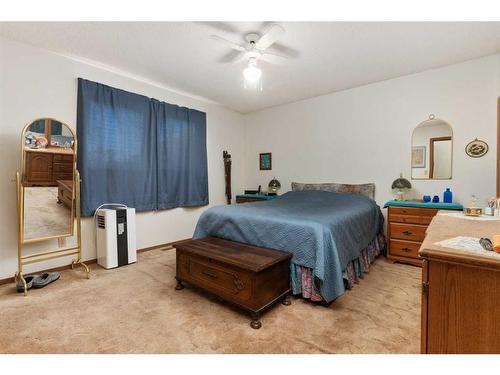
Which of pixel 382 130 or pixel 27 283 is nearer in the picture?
pixel 27 283

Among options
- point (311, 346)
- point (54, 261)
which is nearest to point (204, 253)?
point (311, 346)

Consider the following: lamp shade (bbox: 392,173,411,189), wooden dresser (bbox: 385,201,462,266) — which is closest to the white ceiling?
lamp shade (bbox: 392,173,411,189)

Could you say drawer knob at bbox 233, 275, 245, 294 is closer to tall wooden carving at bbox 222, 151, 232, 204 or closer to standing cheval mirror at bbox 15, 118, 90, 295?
standing cheval mirror at bbox 15, 118, 90, 295

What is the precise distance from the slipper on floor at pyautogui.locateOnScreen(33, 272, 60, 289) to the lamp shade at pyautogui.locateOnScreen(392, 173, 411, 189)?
412cm

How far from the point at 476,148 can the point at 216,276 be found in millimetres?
3244

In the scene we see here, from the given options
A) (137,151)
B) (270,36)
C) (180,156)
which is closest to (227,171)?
(180,156)

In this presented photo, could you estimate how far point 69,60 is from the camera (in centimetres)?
285

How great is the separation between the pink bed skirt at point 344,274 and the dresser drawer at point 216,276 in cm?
48

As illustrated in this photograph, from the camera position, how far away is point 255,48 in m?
2.40

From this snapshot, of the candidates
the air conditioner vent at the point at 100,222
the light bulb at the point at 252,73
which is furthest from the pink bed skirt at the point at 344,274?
the air conditioner vent at the point at 100,222

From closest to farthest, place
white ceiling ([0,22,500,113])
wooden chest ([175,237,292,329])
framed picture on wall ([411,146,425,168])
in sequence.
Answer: wooden chest ([175,237,292,329]), white ceiling ([0,22,500,113]), framed picture on wall ([411,146,425,168])

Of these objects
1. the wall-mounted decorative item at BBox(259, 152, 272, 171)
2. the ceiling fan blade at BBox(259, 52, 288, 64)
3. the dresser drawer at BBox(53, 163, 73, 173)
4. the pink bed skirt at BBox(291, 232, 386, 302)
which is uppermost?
the ceiling fan blade at BBox(259, 52, 288, 64)

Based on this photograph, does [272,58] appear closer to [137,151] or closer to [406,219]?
[137,151]

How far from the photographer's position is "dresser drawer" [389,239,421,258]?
2941 millimetres
